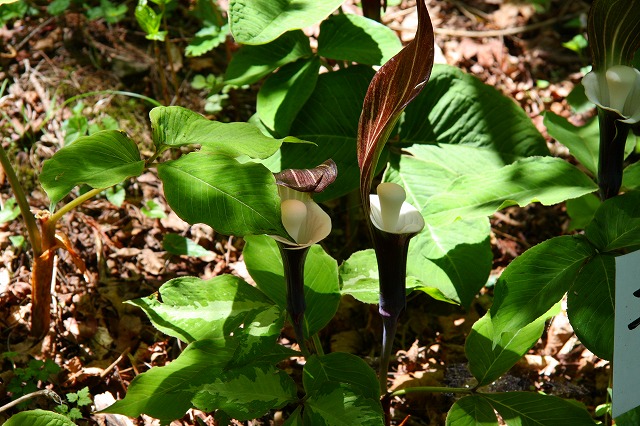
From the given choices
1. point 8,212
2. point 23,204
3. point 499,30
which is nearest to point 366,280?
point 23,204

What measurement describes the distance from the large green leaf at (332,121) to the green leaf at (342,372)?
647 mm

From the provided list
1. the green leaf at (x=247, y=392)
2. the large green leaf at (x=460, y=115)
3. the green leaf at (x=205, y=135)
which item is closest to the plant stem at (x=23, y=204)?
the green leaf at (x=205, y=135)

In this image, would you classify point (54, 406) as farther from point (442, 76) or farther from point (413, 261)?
point (442, 76)

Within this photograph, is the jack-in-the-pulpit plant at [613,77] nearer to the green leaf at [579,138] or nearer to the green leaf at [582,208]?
the green leaf at [579,138]

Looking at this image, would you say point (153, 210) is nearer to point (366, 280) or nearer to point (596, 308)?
point (366, 280)

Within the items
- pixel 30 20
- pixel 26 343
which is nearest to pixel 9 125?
pixel 30 20

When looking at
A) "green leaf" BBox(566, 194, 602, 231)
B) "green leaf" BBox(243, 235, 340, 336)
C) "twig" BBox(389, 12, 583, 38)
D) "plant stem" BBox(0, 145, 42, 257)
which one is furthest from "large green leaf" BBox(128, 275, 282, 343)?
"twig" BBox(389, 12, 583, 38)

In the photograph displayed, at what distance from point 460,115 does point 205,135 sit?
966mm

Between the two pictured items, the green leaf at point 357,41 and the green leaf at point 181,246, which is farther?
the green leaf at point 181,246

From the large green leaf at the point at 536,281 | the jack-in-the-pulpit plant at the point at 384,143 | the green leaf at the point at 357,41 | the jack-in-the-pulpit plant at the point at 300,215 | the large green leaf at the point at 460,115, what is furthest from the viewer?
the large green leaf at the point at 460,115

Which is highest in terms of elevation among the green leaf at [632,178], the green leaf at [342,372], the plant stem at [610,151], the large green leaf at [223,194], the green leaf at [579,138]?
the large green leaf at [223,194]

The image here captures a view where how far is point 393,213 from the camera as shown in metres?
1.38

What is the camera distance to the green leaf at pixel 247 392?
1468 mm

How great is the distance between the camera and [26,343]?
2061 mm
